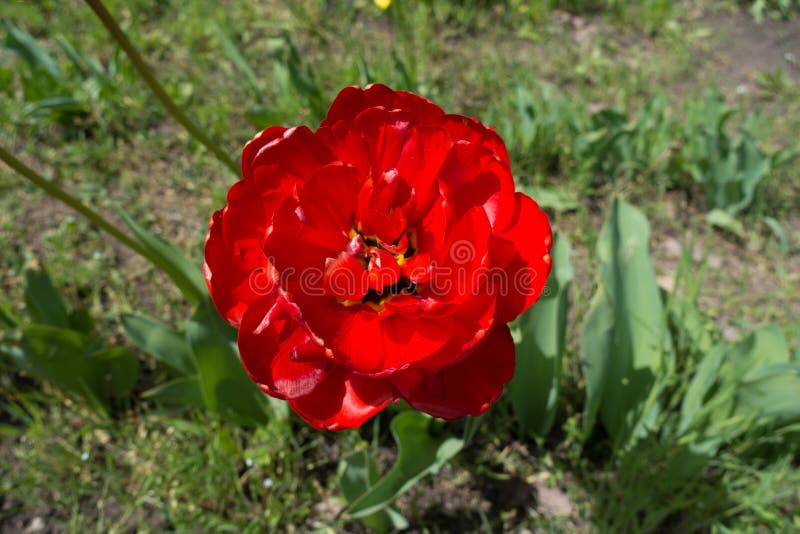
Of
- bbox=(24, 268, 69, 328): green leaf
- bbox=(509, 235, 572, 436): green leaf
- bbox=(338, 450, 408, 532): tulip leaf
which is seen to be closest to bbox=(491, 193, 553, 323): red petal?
bbox=(509, 235, 572, 436): green leaf

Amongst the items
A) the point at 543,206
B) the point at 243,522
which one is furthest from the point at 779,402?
the point at 243,522

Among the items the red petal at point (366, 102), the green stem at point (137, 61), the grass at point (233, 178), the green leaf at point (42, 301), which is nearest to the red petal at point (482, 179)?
the red petal at point (366, 102)

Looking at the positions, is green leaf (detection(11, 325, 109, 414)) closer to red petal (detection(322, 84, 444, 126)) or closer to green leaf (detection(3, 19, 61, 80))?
red petal (detection(322, 84, 444, 126))

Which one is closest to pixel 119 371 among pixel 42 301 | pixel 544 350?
pixel 42 301

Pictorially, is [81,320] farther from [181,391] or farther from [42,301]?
[181,391]

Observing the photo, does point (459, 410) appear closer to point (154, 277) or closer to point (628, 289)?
point (628, 289)

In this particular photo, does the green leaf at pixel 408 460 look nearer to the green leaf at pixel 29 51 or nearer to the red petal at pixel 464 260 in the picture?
the red petal at pixel 464 260
